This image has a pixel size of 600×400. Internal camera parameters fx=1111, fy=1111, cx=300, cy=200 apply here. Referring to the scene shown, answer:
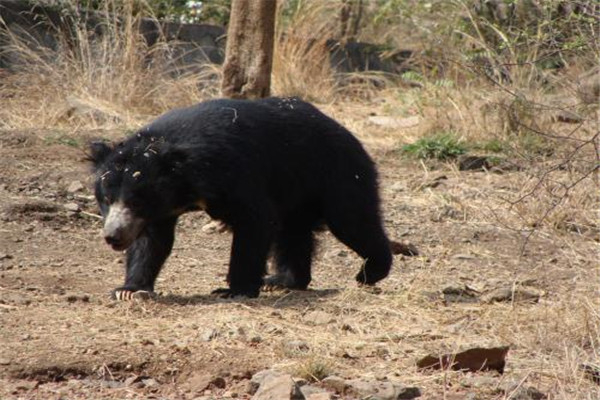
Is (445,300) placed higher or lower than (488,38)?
lower

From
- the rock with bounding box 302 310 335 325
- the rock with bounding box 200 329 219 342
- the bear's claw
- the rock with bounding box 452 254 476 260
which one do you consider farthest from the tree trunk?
the rock with bounding box 200 329 219 342

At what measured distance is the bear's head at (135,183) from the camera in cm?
555

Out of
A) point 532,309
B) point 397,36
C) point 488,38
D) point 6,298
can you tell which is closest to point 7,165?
point 6,298

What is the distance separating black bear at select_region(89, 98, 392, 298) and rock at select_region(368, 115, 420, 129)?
526cm

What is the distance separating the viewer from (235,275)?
19.1ft

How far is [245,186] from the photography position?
5746mm

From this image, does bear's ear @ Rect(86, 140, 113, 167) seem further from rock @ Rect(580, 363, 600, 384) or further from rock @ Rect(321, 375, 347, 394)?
rock @ Rect(580, 363, 600, 384)

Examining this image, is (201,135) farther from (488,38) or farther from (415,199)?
(488,38)

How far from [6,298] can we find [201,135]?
127 centimetres

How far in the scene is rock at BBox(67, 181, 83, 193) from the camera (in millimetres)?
8109

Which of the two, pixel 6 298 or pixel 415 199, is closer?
pixel 6 298

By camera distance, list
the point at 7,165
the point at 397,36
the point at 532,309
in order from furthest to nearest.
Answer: the point at 397,36 < the point at 7,165 < the point at 532,309

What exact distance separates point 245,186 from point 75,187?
2.76m

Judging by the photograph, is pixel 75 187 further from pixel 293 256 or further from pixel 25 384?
pixel 25 384
